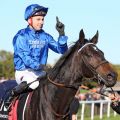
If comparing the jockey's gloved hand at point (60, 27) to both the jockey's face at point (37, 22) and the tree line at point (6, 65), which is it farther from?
the tree line at point (6, 65)

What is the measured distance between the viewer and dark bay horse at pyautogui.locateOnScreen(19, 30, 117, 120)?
21.6 ft

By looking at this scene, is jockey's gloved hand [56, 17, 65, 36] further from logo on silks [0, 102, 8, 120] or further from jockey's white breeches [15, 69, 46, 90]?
logo on silks [0, 102, 8, 120]

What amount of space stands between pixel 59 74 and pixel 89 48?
0.63 metres

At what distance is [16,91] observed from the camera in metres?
7.42

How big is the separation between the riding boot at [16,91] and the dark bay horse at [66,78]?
22 centimetres

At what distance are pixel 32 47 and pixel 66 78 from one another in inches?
34.2

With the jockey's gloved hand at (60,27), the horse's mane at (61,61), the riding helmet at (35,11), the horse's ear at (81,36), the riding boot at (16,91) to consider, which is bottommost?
the riding boot at (16,91)

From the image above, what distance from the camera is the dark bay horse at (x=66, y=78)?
657 centimetres

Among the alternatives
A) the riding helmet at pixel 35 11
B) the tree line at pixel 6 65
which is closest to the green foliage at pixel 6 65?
the tree line at pixel 6 65

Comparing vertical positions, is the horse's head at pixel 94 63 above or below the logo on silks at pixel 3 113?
above

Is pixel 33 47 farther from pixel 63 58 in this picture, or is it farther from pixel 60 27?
pixel 63 58

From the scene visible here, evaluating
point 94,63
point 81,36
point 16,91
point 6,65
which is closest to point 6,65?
point 6,65

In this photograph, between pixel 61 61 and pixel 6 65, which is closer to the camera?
pixel 61 61

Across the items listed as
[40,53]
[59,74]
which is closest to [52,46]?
[40,53]
